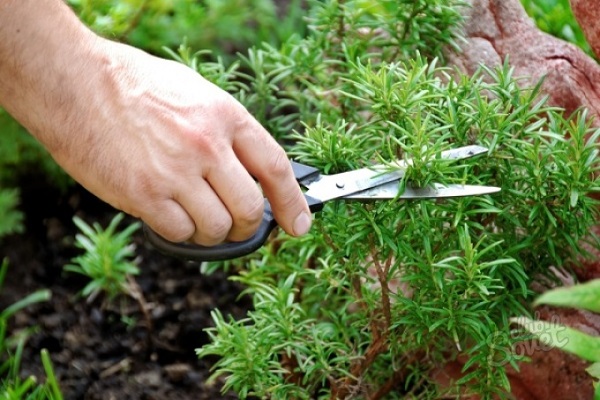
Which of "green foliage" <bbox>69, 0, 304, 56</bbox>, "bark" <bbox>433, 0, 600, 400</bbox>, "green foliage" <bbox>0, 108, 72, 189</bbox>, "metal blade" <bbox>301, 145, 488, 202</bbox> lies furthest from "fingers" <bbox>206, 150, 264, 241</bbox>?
"green foliage" <bbox>0, 108, 72, 189</bbox>

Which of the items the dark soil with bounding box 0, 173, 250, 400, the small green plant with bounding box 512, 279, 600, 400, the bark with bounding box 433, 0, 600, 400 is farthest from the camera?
the dark soil with bounding box 0, 173, 250, 400

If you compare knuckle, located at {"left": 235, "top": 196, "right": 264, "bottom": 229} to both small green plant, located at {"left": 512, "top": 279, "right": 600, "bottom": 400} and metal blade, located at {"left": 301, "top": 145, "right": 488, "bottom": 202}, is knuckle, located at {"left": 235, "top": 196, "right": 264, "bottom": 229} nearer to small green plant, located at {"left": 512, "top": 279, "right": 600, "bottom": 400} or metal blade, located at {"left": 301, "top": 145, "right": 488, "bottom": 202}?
metal blade, located at {"left": 301, "top": 145, "right": 488, "bottom": 202}

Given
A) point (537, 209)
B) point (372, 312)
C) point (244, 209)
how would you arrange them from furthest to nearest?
point (372, 312)
point (537, 209)
point (244, 209)

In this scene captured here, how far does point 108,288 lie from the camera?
8.60 feet

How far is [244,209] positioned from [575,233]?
26.2 inches

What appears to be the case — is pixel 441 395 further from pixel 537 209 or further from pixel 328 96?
pixel 328 96

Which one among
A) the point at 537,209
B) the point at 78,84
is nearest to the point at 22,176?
the point at 78,84

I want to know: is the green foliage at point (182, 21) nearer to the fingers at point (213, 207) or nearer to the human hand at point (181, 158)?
the human hand at point (181, 158)

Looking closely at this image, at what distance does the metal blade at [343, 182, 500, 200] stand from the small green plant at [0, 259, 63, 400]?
101cm

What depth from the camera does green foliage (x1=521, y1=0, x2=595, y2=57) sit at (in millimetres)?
2543

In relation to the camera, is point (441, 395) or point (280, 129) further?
point (280, 129)

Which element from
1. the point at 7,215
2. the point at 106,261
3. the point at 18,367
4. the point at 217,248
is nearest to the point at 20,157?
the point at 7,215

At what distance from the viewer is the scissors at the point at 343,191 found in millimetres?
1628

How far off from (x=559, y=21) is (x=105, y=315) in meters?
1.58
